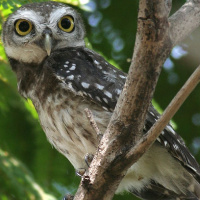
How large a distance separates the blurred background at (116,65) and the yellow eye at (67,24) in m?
0.15

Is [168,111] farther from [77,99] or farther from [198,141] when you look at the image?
[198,141]

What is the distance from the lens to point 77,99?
4.20m

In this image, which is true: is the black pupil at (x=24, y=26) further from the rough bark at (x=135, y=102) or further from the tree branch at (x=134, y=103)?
the tree branch at (x=134, y=103)

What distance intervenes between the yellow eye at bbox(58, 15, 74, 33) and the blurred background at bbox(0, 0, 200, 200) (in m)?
0.15

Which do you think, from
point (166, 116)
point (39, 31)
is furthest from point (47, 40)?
point (166, 116)

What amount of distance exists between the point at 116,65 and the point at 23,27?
3.26ft

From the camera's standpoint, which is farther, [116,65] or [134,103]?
[116,65]

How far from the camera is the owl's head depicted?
4.66m

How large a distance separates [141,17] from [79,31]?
2271 millimetres

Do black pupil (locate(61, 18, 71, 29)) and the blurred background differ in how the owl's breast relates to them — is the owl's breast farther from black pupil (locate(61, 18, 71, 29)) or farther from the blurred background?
black pupil (locate(61, 18, 71, 29))

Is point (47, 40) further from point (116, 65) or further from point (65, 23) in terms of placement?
point (116, 65)

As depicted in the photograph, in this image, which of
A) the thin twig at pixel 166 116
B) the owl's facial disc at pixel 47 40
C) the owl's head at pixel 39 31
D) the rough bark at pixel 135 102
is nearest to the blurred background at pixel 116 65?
the owl's head at pixel 39 31

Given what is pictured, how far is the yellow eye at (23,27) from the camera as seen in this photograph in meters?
4.75

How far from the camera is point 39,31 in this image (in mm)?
4641
